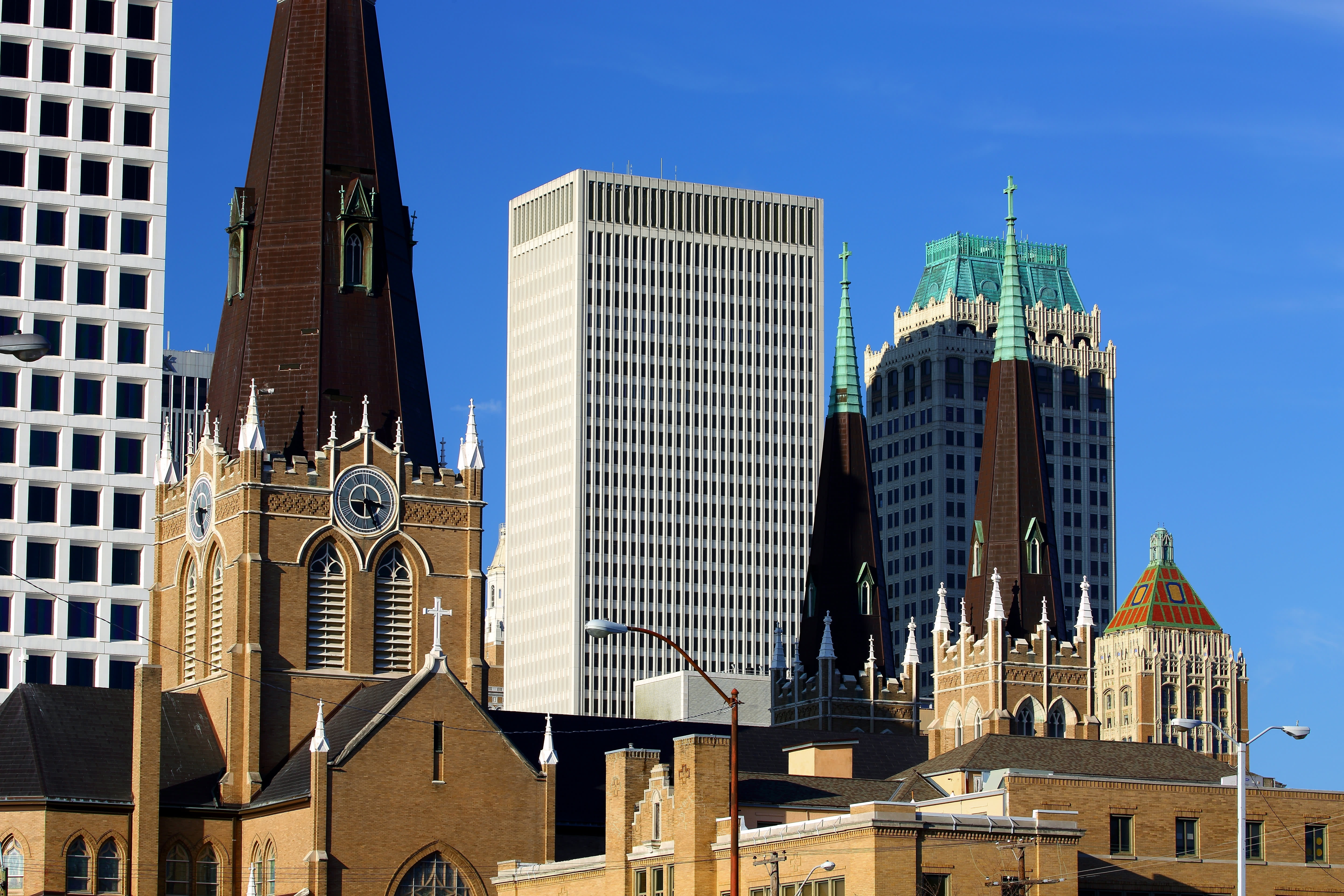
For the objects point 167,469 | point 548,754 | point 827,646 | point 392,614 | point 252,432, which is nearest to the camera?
point 548,754

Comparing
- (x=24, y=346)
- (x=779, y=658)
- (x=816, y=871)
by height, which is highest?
(x=24, y=346)

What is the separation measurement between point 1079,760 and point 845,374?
5981cm

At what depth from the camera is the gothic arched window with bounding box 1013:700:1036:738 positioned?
123m

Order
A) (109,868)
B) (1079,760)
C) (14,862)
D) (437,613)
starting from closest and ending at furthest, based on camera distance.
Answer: (14,862) → (109,868) → (1079,760) → (437,613)

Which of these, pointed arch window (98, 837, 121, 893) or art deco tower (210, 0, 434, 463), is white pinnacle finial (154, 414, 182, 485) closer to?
art deco tower (210, 0, 434, 463)

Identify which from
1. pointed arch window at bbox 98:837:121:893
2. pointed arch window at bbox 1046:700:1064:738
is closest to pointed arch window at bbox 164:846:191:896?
pointed arch window at bbox 98:837:121:893

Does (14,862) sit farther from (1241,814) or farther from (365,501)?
(1241,814)

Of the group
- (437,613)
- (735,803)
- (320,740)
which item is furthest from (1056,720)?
(735,803)

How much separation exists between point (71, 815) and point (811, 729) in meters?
50.3

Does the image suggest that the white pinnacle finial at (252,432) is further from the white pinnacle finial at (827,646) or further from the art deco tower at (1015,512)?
the art deco tower at (1015,512)

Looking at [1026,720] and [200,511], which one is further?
[1026,720]

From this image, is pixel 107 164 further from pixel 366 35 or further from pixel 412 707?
pixel 412 707

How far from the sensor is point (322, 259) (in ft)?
292

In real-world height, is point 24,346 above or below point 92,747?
above
